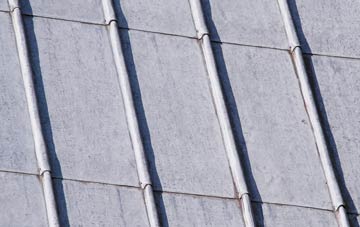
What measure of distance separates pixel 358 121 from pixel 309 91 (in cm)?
50

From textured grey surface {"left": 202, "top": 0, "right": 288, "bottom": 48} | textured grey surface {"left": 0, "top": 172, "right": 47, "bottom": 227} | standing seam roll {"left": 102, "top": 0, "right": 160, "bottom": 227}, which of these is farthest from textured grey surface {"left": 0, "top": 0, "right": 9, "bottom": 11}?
textured grey surface {"left": 0, "top": 172, "right": 47, "bottom": 227}

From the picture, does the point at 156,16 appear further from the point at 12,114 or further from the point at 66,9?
the point at 12,114

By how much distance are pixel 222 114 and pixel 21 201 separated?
2.04 m

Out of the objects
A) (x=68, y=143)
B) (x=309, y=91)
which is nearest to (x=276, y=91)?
(x=309, y=91)

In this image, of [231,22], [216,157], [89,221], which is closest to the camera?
[89,221]

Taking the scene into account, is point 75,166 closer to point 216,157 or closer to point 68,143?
point 68,143

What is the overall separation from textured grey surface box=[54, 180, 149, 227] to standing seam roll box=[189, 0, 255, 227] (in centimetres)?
82

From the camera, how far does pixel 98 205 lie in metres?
12.0

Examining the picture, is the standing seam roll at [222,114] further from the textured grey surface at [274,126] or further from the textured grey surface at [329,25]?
the textured grey surface at [329,25]

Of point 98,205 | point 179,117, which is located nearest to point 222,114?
point 179,117

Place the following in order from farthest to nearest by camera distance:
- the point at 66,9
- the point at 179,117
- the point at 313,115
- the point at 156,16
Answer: the point at 156,16, the point at 66,9, the point at 313,115, the point at 179,117

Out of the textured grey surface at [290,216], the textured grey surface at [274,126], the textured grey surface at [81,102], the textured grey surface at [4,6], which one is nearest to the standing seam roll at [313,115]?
the textured grey surface at [274,126]

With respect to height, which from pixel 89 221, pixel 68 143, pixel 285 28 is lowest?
pixel 89 221

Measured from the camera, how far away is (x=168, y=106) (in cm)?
1301
